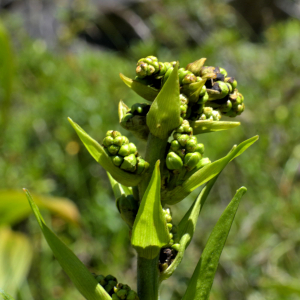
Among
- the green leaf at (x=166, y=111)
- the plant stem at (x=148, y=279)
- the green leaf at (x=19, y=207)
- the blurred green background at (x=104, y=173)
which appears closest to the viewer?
the green leaf at (x=166, y=111)

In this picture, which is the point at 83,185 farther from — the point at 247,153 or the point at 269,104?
the point at 269,104

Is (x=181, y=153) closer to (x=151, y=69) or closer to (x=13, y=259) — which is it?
(x=151, y=69)

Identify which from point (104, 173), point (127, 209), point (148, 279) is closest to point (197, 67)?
point (127, 209)

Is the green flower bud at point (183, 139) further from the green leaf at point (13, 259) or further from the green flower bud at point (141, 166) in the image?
the green leaf at point (13, 259)

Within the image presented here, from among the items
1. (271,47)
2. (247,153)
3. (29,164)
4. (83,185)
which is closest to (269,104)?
(247,153)

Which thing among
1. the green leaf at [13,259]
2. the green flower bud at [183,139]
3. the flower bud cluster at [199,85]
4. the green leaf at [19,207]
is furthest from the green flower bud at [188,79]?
the green leaf at [13,259]

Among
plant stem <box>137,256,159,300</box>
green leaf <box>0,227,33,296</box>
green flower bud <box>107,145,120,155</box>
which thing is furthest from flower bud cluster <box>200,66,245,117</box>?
green leaf <box>0,227,33,296</box>

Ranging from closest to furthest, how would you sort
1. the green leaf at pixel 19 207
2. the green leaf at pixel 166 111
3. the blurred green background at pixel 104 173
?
the green leaf at pixel 166 111 < the green leaf at pixel 19 207 < the blurred green background at pixel 104 173
